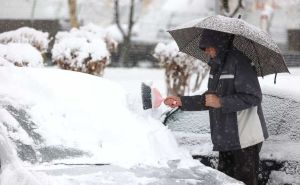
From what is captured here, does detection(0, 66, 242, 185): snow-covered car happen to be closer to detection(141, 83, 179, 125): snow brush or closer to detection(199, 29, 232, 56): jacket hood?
detection(141, 83, 179, 125): snow brush

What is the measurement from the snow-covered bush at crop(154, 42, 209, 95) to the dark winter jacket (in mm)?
6347

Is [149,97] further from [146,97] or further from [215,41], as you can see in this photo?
[215,41]

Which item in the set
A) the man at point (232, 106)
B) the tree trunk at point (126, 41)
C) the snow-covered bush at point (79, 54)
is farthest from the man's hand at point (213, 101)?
the tree trunk at point (126, 41)

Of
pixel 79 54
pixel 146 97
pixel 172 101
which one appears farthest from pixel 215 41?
pixel 79 54

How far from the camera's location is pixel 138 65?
2017cm

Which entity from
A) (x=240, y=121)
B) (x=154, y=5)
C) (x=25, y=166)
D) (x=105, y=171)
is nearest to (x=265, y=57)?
(x=240, y=121)

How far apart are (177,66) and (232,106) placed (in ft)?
22.5

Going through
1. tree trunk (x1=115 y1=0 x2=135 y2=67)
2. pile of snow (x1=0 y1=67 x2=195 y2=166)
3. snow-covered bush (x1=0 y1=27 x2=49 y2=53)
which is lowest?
tree trunk (x1=115 y1=0 x2=135 y2=67)

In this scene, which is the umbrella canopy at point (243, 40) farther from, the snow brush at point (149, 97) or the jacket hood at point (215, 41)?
the snow brush at point (149, 97)

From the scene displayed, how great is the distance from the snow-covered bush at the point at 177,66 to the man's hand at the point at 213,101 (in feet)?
21.2

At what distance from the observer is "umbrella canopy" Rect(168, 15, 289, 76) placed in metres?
4.01

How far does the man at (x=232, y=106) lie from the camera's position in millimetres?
4027

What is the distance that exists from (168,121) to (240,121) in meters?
1.29

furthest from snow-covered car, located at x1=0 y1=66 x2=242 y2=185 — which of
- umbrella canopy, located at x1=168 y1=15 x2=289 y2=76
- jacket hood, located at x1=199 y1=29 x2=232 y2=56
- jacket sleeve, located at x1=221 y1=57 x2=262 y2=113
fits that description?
umbrella canopy, located at x1=168 y1=15 x2=289 y2=76
